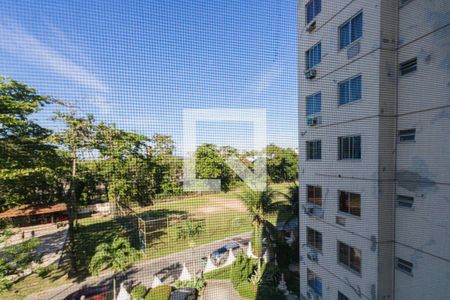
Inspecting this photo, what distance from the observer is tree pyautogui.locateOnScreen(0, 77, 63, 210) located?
161 centimetres

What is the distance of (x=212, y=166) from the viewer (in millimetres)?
2453

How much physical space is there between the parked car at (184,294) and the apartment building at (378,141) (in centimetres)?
157

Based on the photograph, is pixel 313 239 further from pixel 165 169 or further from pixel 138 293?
pixel 138 293

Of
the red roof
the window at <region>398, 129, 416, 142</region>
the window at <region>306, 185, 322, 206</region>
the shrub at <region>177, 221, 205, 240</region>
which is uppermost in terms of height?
the window at <region>398, 129, 416, 142</region>

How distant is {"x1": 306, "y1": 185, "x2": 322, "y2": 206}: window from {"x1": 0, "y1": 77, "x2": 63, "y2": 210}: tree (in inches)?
100

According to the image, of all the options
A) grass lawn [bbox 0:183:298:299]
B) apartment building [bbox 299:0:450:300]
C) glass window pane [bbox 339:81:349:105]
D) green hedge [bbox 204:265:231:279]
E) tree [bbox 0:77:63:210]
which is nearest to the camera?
apartment building [bbox 299:0:450:300]

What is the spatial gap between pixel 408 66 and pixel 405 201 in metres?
1.09

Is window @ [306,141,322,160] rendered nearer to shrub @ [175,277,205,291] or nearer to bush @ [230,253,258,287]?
bush @ [230,253,258,287]

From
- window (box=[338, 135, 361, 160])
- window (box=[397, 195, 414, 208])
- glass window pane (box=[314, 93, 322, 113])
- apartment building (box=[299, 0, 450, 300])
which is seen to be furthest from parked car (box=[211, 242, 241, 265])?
glass window pane (box=[314, 93, 322, 113])

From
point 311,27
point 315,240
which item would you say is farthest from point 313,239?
point 311,27

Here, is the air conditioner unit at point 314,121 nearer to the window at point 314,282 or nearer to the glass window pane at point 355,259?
the glass window pane at point 355,259

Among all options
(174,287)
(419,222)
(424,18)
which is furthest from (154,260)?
(424,18)

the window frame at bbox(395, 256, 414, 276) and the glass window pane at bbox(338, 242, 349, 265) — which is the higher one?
the window frame at bbox(395, 256, 414, 276)

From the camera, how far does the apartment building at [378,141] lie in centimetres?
136
